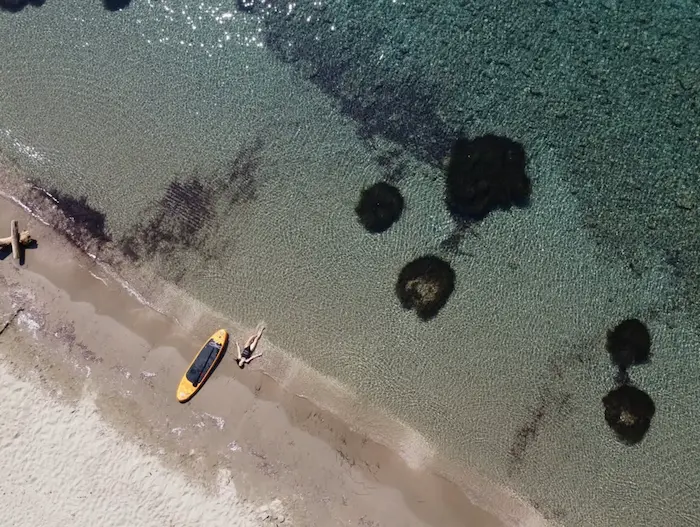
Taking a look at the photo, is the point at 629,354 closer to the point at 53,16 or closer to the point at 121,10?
the point at 121,10

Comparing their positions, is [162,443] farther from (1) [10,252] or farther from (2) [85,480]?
(1) [10,252]

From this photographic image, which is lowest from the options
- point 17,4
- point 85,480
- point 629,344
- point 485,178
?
point 85,480

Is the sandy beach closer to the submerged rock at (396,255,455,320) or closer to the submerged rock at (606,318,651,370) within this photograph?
the submerged rock at (396,255,455,320)

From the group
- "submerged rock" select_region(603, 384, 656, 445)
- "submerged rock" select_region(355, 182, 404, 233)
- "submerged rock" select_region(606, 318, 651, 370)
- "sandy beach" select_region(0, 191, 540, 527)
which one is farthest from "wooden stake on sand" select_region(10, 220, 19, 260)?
"submerged rock" select_region(603, 384, 656, 445)

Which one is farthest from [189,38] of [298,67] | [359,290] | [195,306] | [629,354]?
[629,354]

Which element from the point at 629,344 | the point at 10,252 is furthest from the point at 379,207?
the point at 10,252

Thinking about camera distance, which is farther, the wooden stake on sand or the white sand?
the wooden stake on sand
